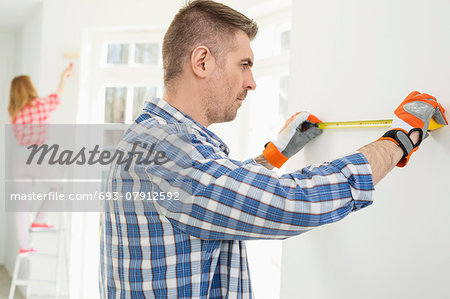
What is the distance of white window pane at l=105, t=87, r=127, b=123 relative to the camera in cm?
391

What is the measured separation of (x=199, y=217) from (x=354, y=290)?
0.71 meters

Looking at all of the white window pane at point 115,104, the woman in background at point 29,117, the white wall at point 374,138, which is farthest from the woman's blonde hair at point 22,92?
the white wall at point 374,138

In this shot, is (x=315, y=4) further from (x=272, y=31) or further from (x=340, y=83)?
(x=272, y=31)

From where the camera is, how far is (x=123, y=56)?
12.6 ft

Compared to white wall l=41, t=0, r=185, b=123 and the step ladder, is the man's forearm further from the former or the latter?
the step ladder

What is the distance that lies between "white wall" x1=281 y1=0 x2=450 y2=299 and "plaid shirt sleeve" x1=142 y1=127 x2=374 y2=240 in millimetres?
302

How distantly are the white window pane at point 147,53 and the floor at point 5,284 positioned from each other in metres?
2.67

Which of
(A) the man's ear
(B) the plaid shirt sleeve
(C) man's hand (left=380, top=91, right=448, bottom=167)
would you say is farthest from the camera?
(A) the man's ear

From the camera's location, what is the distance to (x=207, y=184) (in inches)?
40.1

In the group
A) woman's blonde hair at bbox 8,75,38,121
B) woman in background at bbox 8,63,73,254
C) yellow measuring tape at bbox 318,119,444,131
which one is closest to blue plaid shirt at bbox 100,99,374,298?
yellow measuring tape at bbox 318,119,444,131

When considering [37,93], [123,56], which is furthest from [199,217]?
[37,93]

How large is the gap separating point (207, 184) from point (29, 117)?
11.3 ft

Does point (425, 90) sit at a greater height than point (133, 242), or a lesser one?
greater

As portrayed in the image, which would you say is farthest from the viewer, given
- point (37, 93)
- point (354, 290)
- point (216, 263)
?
point (37, 93)
